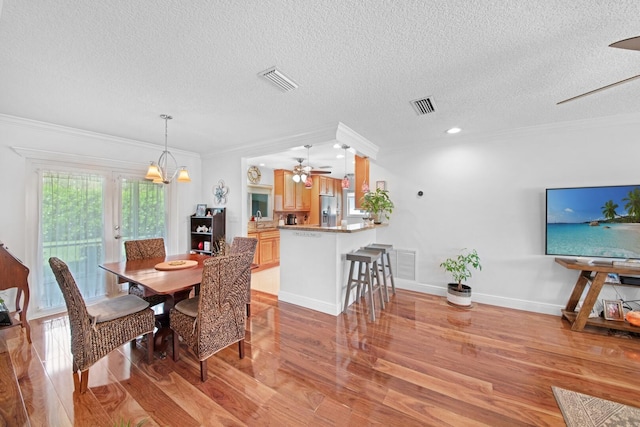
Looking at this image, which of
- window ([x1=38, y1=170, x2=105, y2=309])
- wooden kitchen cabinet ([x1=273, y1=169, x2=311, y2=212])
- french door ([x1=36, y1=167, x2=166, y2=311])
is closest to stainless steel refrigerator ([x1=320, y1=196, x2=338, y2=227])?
wooden kitchen cabinet ([x1=273, y1=169, x2=311, y2=212])

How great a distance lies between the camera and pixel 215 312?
1.97m

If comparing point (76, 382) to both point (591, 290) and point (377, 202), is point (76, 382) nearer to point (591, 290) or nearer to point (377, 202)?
point (377, 202)

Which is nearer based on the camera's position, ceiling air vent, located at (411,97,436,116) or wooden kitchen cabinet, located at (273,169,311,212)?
ceiling air vent, located at (411,97,436,116)

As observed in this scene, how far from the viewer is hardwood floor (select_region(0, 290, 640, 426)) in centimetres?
162

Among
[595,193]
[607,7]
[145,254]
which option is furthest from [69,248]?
[595,193]

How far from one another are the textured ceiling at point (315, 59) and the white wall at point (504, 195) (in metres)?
0.39

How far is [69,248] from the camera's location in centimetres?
333

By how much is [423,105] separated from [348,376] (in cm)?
267

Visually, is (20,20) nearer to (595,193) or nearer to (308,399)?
(308,399)

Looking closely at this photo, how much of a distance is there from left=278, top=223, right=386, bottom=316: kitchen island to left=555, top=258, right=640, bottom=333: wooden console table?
2519mm

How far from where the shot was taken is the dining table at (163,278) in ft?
6.64

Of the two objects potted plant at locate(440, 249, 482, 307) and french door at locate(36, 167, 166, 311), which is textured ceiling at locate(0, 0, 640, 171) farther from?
potted plant at locate(440, 249, 482, 307)

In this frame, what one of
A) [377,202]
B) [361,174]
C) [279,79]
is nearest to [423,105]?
[279,79]

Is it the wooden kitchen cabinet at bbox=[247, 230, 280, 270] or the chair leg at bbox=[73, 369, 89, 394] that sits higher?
the wooden kitchen cabinet at bbox=[247, 230, 280, 270]
